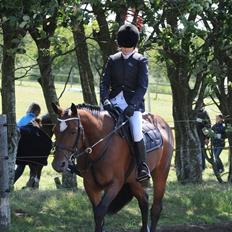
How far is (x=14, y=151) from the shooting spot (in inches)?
388

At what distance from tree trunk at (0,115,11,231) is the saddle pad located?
1874 millimetres

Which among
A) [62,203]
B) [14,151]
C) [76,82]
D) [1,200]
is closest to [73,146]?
[1,200]

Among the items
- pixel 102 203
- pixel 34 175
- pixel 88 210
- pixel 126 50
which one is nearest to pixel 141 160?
pixel 102 203

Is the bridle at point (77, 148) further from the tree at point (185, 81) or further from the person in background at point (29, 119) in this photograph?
the person in background at point (29, 119)

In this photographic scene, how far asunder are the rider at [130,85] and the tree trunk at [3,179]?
1450 millimetres

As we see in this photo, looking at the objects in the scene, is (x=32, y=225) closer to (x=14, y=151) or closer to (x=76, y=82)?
(x=14, y=151)

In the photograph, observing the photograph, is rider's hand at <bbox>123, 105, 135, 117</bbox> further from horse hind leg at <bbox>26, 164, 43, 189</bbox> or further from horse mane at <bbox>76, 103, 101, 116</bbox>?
horse hind leg at <bbox>26, 164, 43, 189</bbox>

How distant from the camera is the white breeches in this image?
6.90 meters

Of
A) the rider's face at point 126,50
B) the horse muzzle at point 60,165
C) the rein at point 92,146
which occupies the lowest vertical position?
the horse muzzle at point 60,165

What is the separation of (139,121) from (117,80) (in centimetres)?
61

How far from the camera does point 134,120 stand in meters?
6.96

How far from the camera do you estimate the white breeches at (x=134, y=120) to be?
6.90 metres

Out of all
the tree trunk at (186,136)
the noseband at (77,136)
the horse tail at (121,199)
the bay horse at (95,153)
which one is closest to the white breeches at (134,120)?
the bay horse at (95,153)

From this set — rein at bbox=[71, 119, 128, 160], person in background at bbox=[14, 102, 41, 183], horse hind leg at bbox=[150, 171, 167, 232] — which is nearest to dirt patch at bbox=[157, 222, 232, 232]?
horse hind leg at bbox=[150, 171, 167, 232]
